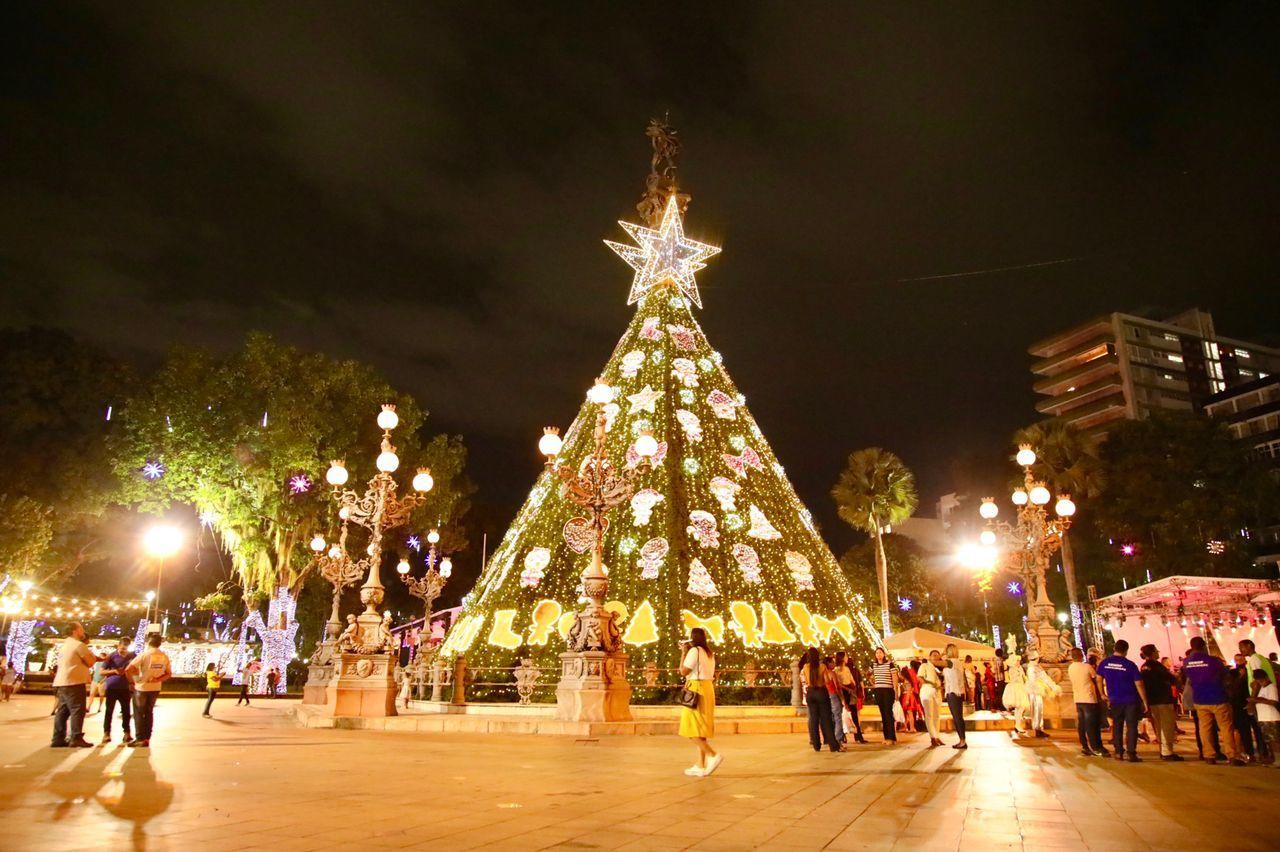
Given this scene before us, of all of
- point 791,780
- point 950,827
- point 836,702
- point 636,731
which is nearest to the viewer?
point 950,827

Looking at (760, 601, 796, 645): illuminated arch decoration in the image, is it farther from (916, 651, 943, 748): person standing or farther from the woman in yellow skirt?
the woman in yellow skirt

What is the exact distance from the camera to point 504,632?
2044cm

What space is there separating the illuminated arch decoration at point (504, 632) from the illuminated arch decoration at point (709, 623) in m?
4.38

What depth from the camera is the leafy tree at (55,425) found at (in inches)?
1169

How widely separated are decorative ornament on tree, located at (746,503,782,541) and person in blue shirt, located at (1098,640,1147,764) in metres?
10.8

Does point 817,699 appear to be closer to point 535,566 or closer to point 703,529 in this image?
point 703,529

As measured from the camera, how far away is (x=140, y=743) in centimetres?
1112

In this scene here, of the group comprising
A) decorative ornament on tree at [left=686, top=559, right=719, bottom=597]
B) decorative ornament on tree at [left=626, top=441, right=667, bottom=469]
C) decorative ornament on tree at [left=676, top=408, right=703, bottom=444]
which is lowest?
Result: decorative ornament on tree at [left=686, top=559, right=719, bottom=597]

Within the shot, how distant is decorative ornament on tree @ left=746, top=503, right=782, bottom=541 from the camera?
2166 cm

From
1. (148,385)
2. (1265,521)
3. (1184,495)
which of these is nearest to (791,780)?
(148,385)

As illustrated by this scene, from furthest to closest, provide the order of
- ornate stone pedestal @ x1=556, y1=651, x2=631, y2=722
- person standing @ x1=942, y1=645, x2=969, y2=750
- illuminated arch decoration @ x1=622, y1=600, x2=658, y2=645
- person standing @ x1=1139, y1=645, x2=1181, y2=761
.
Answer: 1. illuminated arch decoration @ x1=622, y1=600, x2=658, y2=645
2. ornate stone pedestal @ x1=556, y1=651, x2=631, y2=722
3. person standing @ x1=942, y1=645, x2=969, y2=750
4. person standing @ x1=1139, y1=645, x2=1181, y2=761

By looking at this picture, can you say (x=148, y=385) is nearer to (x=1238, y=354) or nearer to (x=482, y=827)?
(x=482, y=827)

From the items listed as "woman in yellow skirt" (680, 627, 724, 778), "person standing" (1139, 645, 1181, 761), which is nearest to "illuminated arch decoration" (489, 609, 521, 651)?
"woman in yellow skirt" (680, 627, 724, 778)

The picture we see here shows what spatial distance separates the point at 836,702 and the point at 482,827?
8647 millimetres
